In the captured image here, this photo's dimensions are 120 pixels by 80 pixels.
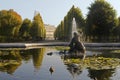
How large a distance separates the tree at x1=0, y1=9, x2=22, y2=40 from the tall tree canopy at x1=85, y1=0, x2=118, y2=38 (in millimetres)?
20728

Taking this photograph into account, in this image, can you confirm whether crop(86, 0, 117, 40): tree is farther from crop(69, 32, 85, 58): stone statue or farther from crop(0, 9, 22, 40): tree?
crop(69, 32, 85, 58): stone statue

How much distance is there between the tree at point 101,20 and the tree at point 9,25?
20.7m

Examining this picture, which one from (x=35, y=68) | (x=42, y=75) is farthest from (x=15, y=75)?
(x=35, y=68)

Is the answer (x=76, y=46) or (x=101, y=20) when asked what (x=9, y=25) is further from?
(x=76, y=46)

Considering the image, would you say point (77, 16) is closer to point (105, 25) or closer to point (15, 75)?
point (105, 25)

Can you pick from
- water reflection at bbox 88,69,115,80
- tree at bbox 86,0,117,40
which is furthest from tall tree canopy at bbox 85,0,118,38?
water reflection at bbox 88,69,115,80

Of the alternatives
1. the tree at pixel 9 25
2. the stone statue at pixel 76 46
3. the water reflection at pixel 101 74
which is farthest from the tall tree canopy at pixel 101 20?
the water reflection at pixel 101 74

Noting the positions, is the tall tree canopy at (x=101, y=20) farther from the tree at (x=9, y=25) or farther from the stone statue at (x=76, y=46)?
the stone statue at (x=76, y=46)

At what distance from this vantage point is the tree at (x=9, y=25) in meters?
77.6

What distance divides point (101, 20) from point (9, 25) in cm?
2465

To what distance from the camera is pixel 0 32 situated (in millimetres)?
77438

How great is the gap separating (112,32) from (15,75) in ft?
160

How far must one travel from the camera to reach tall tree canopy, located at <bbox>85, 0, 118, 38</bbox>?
65.2m

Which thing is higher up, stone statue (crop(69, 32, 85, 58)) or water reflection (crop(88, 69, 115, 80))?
stone statue (crop(69, 32, 85, 58))
